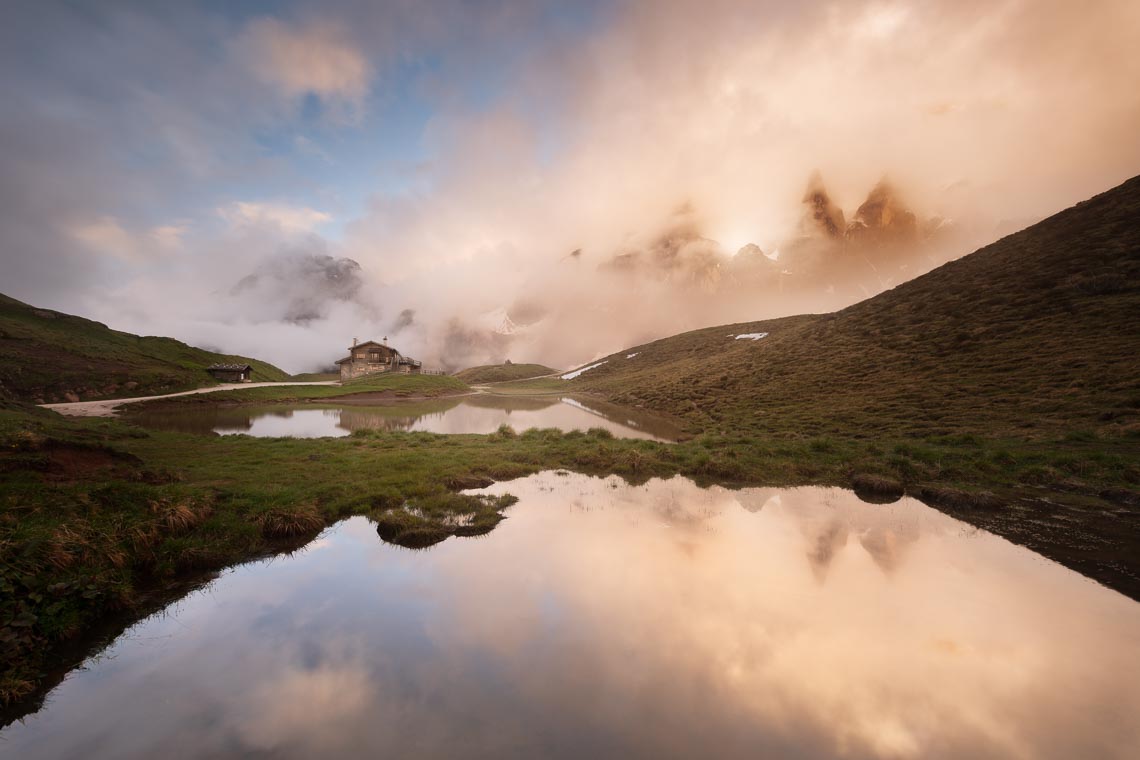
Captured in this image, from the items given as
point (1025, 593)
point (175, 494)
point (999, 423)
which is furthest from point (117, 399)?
point (999, 423)

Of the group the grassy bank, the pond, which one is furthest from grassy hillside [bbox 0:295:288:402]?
the grassy bank

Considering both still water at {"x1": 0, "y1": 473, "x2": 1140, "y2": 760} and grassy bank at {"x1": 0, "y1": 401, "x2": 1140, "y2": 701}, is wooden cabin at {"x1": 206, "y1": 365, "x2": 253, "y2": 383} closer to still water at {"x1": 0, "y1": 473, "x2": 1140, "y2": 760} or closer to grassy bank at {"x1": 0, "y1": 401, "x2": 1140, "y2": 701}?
grassy bank at {"x1": 0, "y1": 401, "x2": 1140, "y2": 701}

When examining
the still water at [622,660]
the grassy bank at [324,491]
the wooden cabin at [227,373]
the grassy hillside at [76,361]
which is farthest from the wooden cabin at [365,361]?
the still water at [622,660]

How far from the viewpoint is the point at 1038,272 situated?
40.7 meters

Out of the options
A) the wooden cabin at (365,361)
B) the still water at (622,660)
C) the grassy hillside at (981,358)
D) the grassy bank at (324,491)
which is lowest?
the still water at (622,660)

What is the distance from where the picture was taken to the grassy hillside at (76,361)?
42.5 metres

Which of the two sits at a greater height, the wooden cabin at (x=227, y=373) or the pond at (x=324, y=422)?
the wooden cabin at (x=227, y=373)

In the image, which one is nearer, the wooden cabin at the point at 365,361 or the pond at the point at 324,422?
the pond at the point at 324,422

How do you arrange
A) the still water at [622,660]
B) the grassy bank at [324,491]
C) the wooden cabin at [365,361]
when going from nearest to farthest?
1. the still water at [622,660]
2. the grassy bank at [324,491]
3. the wooden cabin at [365,361]

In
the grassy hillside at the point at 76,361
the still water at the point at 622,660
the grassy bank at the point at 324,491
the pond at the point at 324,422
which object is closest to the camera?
the still water at the point at 622,660

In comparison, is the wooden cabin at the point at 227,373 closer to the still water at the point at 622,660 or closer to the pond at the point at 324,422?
the pond at the point at 324,422

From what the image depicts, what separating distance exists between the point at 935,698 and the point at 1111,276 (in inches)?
1977

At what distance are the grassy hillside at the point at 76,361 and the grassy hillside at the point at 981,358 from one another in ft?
212

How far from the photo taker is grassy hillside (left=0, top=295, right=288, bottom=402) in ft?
139
